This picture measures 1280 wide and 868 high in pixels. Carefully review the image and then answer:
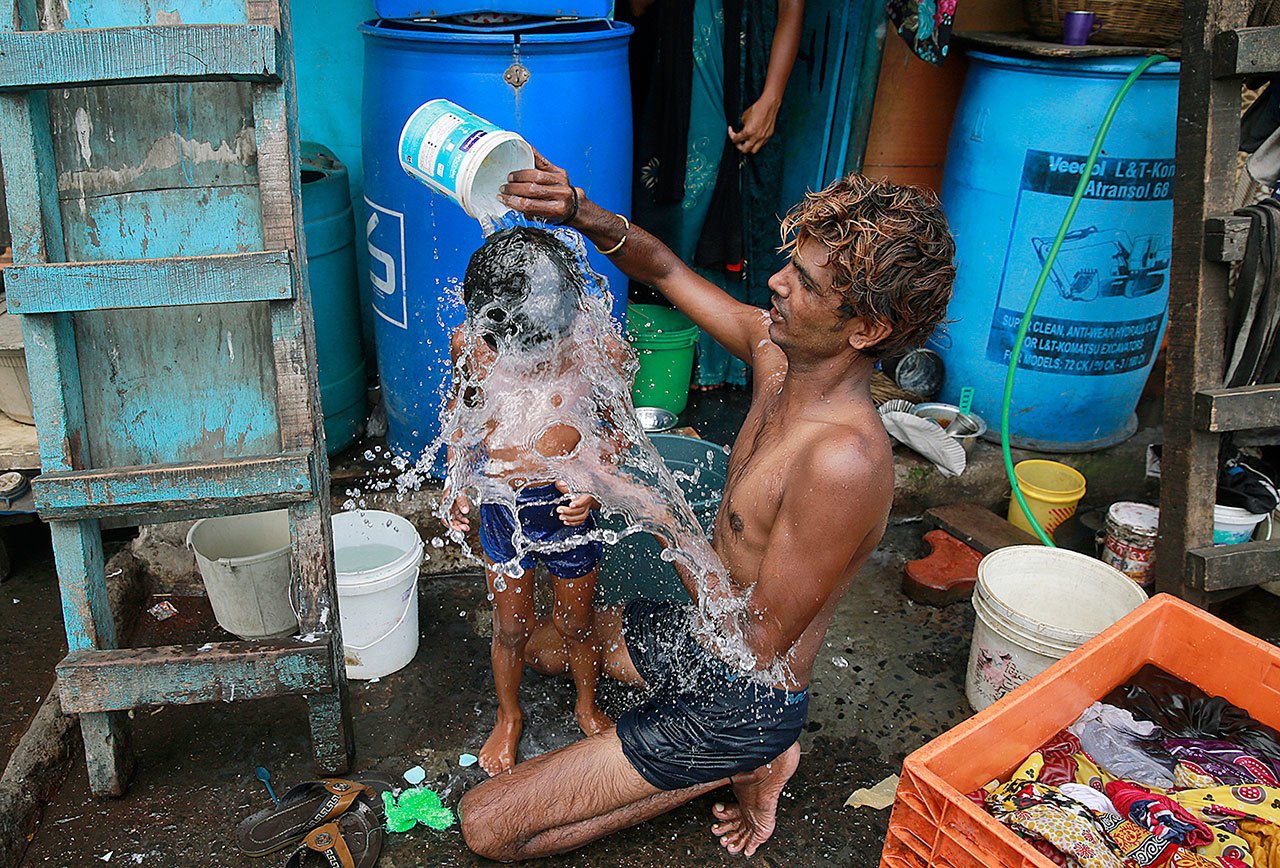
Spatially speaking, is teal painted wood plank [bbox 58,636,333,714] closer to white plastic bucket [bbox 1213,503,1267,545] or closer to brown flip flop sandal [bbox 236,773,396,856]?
brown flip flop sandal [bbox 236,773,396,856]

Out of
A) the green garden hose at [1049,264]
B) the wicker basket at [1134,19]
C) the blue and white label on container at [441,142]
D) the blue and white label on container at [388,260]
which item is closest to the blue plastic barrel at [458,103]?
the blue and white label on container at [388,260]

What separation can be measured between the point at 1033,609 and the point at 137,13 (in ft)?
9.86

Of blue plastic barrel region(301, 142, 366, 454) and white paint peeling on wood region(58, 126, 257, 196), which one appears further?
blue plastic barrel region(301, 142, 366, 454)

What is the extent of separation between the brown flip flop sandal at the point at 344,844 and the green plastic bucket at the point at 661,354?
205cm

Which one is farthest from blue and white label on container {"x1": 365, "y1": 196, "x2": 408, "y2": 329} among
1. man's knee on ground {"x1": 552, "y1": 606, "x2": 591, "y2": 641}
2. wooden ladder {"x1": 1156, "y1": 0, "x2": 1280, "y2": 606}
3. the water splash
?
wooden ladder {"x1": 1156, "y1": 0, "x2": 1280, "y2": 606}

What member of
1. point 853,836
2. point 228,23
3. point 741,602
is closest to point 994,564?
point 853,836

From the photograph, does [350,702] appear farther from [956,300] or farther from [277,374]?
[956,300]

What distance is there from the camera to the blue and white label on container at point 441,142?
6.99 feet

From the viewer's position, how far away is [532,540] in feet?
8.18

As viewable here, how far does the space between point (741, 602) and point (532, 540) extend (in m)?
0.61

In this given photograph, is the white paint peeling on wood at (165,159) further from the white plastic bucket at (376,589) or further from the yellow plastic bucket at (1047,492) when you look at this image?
the yellow plastic bucket at (1047,492)

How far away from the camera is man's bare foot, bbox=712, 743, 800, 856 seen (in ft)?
7.93

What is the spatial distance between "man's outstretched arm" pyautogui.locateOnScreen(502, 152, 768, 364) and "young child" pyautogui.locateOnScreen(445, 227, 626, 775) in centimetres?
11

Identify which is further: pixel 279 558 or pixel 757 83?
pixel 757 83
